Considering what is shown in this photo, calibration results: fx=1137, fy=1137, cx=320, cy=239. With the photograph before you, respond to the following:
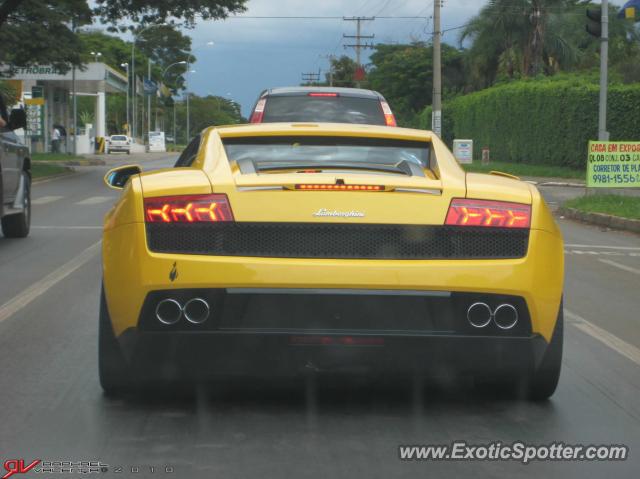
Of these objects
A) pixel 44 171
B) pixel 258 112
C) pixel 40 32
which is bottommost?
pixel 44 171

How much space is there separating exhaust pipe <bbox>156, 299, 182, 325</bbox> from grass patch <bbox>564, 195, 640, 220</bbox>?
46.2 feet

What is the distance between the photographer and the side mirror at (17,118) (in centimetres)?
1170

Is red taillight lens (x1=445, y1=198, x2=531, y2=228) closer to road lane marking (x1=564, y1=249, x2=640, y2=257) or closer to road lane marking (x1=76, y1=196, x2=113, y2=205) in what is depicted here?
road lane marking (x1=564, y1=249, x2=640, y2=257)

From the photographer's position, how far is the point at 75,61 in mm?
35781

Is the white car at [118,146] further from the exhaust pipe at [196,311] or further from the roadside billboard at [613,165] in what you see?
the exhaust pipe at [196,311]

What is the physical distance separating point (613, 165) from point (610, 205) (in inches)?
73.3

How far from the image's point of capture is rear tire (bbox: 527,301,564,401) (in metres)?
5.01

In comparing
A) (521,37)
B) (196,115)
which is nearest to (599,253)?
(521,37)

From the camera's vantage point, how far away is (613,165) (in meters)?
21.7

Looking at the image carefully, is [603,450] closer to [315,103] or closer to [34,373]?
[34,373]

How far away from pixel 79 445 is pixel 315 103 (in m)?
9.23

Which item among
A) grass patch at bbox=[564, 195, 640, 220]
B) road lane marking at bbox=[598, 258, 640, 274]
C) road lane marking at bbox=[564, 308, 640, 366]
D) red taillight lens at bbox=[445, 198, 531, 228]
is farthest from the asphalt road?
A: grass patch at bbox=[564, 195, 640, 220]

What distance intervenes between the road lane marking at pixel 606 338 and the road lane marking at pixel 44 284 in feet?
12.9

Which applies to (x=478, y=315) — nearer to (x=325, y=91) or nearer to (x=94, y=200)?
(x=325, y=91)
